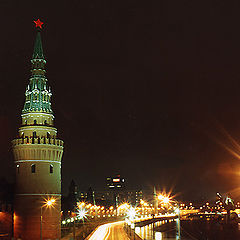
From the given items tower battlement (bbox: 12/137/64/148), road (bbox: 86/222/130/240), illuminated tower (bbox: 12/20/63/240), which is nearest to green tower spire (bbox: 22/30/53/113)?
illuminated tower (bbox: 12/20/63/240)

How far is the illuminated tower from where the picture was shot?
7431 cm

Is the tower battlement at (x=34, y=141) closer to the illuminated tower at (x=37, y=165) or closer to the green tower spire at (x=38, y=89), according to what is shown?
the illuminated tower at (x=37, y=165)

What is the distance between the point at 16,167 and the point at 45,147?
7126mm

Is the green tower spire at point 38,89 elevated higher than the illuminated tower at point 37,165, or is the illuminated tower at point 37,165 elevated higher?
the green tower spire at point 38,89

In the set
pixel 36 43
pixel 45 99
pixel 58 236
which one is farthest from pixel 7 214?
pixel 36 43

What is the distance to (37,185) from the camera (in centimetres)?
7588

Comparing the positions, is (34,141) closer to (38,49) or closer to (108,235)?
(38,49)

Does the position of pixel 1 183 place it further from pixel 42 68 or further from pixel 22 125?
pixel 42 68

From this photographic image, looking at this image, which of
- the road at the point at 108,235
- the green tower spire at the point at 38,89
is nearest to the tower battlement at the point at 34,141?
the green tower spire at the point at 38,89

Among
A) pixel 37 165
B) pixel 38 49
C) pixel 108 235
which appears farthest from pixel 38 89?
pixel 108 235

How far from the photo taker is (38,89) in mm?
80438

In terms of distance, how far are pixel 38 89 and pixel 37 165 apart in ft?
51.1

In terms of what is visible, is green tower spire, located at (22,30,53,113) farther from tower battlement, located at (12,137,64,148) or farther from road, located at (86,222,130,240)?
road, located at (86,222,130,240)

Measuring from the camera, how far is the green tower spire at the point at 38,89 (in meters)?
79.9
